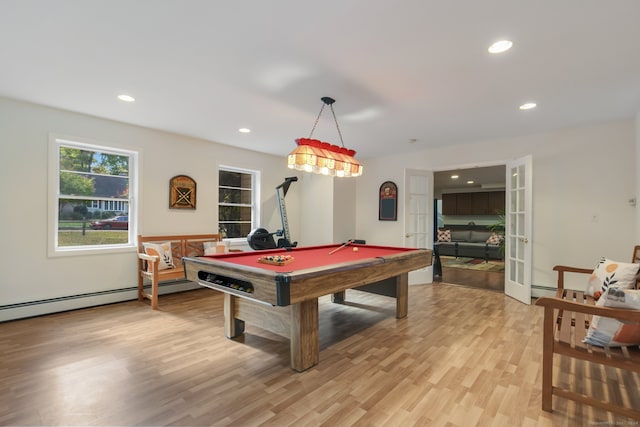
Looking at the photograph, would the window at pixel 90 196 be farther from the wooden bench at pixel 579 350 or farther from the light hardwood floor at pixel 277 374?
the wooden bench at pixel 579 350

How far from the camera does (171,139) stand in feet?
15.0

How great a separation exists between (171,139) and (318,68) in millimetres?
3012

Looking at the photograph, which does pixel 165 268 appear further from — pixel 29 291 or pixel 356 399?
pixel 356 399

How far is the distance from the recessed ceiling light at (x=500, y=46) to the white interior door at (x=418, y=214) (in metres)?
3.04

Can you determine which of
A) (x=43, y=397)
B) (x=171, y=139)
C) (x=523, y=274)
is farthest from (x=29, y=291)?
(x=523, y=274)

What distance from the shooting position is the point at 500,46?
2145mm

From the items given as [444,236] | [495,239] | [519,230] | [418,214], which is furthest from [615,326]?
[444,236]

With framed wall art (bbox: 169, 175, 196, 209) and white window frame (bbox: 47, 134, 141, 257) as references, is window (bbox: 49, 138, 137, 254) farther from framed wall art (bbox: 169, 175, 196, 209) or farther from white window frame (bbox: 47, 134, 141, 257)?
framed wall art (bbox: 169, 175, 196, 209)

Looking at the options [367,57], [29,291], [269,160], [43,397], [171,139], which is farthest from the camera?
[269,160]

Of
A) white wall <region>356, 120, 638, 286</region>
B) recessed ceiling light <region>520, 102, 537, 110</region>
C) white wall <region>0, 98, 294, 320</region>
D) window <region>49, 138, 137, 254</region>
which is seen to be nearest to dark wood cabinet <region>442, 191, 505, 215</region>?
white wall <region>356, 120, 638, 286</region>

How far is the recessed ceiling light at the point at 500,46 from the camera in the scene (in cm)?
209

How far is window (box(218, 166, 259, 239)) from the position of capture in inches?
212

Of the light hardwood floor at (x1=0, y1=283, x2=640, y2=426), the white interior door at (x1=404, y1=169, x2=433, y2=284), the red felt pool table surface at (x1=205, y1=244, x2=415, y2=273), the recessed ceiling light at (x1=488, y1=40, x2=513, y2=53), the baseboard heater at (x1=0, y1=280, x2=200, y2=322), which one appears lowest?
the light hardwood floor at (x1=0, y1=283, x2=640, y2=426)

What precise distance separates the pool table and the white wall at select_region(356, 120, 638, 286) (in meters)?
2.46
